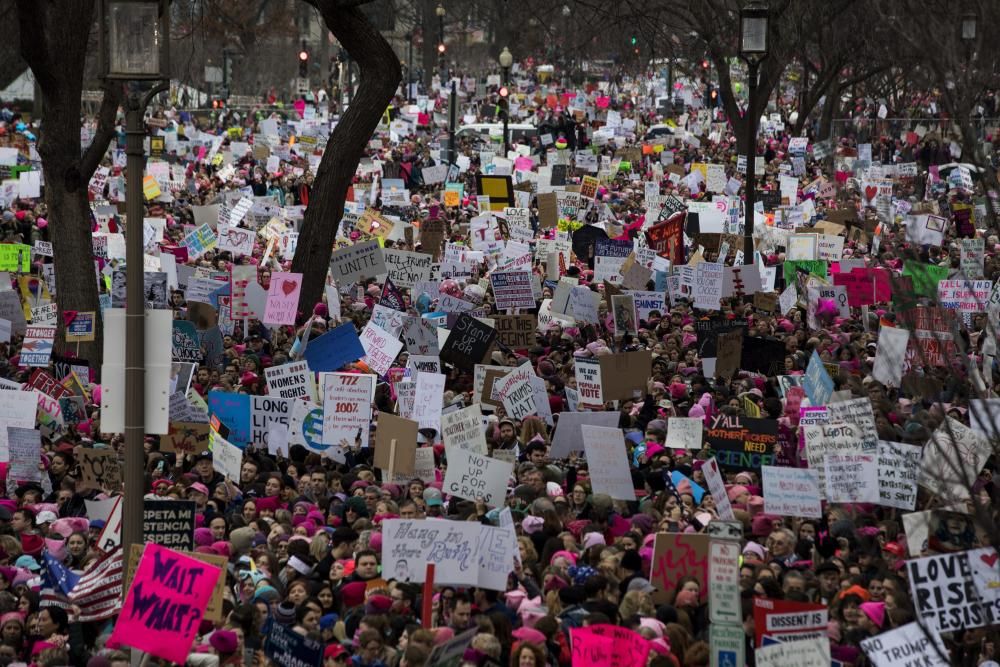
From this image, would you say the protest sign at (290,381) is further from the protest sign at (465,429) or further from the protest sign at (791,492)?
the protest sign at (791,492)

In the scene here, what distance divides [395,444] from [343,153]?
28.9 ft

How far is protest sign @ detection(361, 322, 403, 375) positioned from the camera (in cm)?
1802

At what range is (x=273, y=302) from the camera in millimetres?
20391

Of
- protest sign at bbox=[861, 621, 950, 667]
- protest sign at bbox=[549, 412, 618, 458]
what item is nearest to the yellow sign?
protest sign at bbox=[549, 412, 618, 458]

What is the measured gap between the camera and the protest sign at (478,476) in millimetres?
13117

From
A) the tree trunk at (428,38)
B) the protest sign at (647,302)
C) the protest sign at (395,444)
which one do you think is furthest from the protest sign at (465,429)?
the tree trunk at (428,38)

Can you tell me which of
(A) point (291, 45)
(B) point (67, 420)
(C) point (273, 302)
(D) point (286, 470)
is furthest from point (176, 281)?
(A) point (291, 45)

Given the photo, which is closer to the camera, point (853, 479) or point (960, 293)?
point (853, 479)

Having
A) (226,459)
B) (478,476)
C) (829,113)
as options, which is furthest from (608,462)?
(829,113)

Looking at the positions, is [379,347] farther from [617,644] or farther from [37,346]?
[617,644]

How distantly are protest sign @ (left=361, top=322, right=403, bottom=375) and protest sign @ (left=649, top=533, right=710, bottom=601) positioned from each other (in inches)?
285

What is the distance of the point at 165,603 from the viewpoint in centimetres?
966

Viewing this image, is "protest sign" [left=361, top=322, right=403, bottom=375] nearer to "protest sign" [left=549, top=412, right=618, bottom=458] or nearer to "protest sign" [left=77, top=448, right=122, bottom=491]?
"protest sign" [left=549, top=412, right=618, bottom=458]

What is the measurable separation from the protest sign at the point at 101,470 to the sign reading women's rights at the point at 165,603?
14.6 feet
